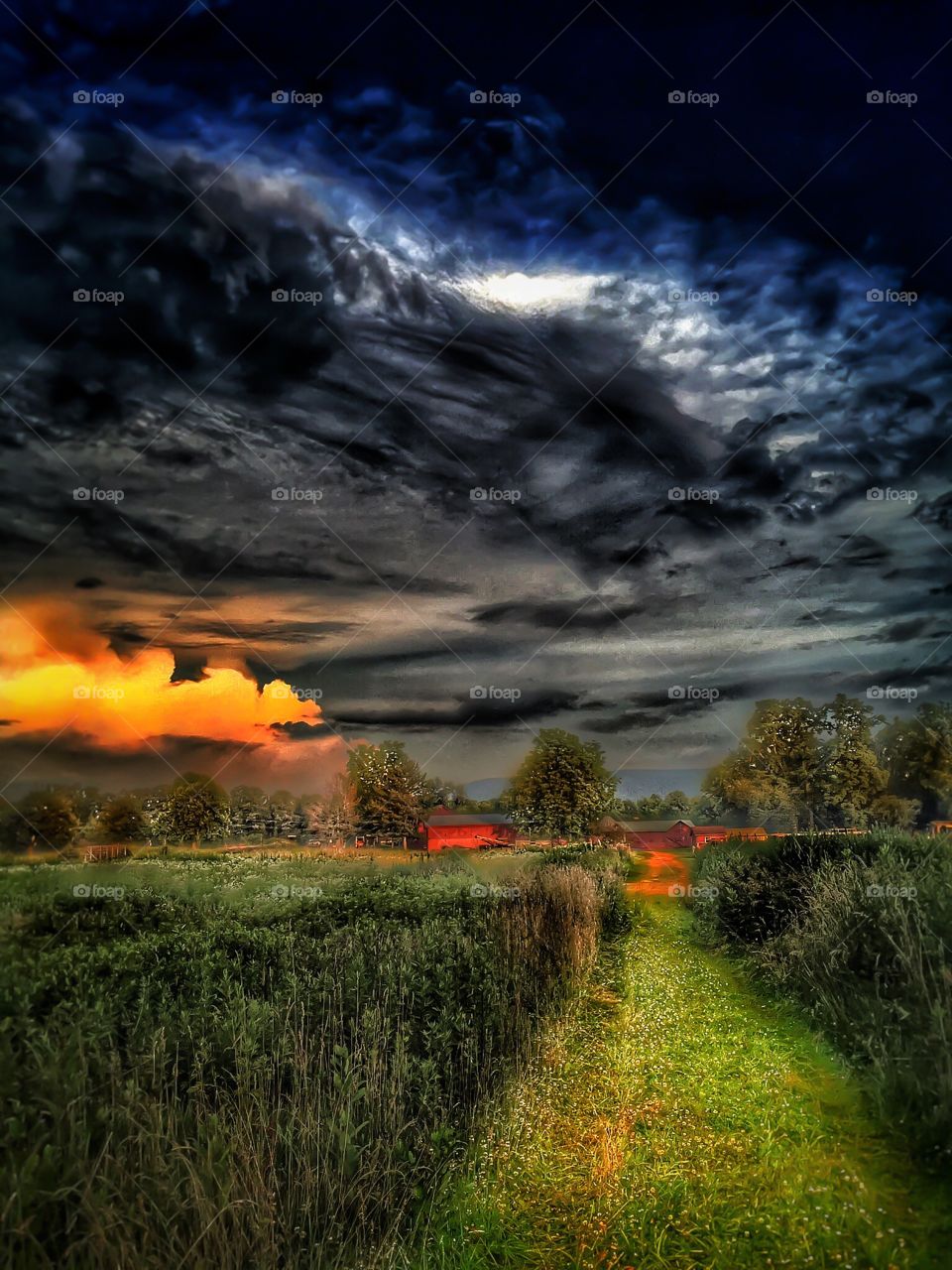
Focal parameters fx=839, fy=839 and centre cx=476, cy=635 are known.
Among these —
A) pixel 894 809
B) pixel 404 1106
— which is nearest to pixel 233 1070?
pixel 404 1106

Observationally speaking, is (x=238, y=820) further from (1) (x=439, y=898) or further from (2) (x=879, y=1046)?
(2) (x=879, y=1046)

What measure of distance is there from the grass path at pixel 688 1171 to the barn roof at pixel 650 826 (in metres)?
35.6

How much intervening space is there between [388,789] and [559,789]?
11.5 meters

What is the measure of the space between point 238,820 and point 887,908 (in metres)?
21.7

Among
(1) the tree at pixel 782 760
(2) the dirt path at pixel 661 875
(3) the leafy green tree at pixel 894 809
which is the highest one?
(1) the tree at pixel 782 760

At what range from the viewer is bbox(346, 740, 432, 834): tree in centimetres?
3284

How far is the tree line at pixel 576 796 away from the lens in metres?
21.1

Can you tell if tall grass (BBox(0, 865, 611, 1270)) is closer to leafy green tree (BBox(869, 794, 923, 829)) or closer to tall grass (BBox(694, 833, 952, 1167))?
tall grass (BBox(694, 833, 952, 1167))

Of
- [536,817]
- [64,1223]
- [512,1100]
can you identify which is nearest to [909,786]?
[536,817]

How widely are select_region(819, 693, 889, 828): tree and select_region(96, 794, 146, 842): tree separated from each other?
27.2 m

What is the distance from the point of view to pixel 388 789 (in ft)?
109

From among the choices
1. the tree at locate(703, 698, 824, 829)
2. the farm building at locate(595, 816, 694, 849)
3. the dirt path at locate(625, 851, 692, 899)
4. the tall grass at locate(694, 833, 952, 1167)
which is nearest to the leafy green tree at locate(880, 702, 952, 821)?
the tree at locate(703, 698, 824, 829)

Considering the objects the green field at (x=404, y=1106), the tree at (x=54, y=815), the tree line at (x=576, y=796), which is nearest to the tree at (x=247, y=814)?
the tree line at (x=576, y=796)

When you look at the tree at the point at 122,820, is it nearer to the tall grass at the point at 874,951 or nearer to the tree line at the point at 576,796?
the tree line at the point at 576,796
